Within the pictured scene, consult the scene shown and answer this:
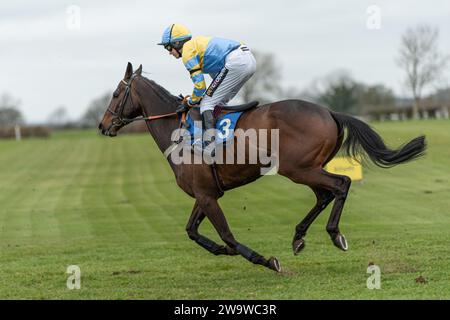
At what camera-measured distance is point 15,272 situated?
32.8ft

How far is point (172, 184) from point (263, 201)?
7.40 meters

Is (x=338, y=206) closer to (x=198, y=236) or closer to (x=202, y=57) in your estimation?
(x=198, y=236)

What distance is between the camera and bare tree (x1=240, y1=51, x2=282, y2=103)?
268 feet

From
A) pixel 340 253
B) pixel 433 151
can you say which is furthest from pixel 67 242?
pixel 433 151

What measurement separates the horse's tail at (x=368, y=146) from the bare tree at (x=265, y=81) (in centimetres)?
7202

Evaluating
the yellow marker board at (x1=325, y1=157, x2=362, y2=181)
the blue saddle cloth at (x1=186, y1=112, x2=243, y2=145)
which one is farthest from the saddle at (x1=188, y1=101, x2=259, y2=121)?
the yellow marker board at (x1=325, y1=157, x2=362, y2=181)

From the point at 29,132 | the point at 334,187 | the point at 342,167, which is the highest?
the point at 334,187

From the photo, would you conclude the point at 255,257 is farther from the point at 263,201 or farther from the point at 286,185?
the point at 286,185

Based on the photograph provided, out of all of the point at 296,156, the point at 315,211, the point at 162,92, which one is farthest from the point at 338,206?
the point at 162,92

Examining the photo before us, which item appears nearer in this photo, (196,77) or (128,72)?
(196,77)

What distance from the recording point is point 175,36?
8.98m

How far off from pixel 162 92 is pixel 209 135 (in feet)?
4.07

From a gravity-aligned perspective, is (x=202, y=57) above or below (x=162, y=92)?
above
